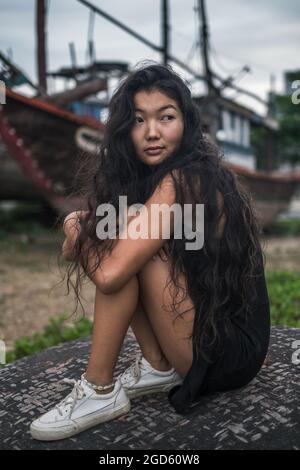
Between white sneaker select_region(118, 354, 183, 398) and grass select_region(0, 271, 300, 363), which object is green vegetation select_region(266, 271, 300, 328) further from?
white sneaker select_region(118, 354, 183, 398)

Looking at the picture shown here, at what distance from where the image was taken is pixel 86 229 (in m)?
1.73

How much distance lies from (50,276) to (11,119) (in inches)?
92.6

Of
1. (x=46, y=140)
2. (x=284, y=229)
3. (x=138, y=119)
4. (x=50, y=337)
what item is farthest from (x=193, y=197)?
(x=284, y=229)

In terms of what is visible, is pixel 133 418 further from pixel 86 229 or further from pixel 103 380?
pixel 86 229

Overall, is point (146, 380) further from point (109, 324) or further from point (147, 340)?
point (109, 324)

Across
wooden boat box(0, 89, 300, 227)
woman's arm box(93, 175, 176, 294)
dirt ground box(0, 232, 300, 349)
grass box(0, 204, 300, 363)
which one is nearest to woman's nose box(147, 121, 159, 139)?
woman's arm box(93, 175, 176, 294)

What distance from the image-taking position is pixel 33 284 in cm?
530

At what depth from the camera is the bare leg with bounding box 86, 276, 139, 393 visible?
1617mm

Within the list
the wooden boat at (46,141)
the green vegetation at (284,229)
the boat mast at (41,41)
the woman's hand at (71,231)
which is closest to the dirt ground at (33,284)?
the wooden boat at (46,141)

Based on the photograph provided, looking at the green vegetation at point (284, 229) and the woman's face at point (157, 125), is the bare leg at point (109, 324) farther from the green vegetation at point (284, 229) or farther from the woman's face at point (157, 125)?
the green vegetation at point (284, 229)

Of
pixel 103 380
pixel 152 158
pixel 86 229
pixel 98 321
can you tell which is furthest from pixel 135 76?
pixel 103 380

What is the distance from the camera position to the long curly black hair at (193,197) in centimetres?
165

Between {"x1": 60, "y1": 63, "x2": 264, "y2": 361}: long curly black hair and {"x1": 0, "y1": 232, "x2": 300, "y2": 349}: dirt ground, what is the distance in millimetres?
973
